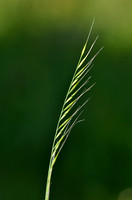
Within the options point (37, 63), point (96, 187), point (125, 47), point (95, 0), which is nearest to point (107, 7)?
point (95, 0)

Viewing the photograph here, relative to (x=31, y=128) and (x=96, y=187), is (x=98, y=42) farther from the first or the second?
(x=96, y=187)

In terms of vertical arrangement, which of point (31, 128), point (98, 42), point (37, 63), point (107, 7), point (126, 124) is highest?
point (107, 7)

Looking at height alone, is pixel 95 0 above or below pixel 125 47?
above

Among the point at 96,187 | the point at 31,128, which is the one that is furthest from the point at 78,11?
the point at 96,187

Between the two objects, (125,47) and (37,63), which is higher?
(125,47)

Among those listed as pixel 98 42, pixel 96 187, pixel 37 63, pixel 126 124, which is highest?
pixel 98 42

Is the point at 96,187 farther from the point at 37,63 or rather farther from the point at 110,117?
the point at 37,63
